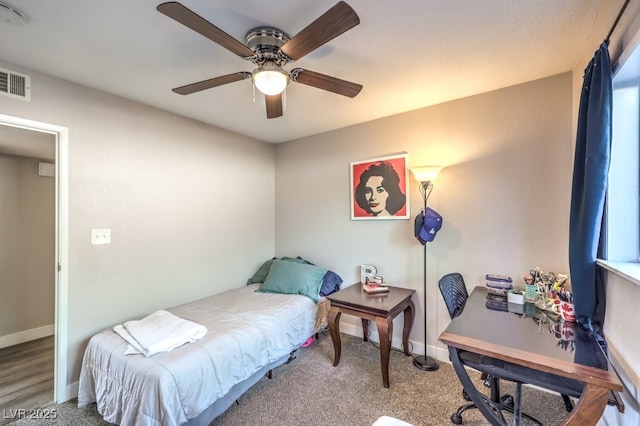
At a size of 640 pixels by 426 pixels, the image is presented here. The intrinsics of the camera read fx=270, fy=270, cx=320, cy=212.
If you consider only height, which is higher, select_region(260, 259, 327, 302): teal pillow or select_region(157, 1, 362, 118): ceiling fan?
select_region(157, 1, 362, 118): ceiling fan

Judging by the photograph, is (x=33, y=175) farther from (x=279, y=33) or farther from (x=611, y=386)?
(x=611, y=386)

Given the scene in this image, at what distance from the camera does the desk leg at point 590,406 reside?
107 cm

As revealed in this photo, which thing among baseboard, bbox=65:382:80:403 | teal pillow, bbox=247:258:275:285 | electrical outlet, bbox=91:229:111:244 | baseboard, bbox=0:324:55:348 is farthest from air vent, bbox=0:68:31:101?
baseboard, bbox=0:324:55:348

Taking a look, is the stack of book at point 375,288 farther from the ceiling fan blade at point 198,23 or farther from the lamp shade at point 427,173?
the ceiling fan blade at point 198,23

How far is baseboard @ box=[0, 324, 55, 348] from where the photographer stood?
2980mm

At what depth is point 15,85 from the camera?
1.88 metres

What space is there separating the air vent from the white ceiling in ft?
0.19

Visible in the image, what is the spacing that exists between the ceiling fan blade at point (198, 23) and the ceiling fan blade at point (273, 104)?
15.4 inches

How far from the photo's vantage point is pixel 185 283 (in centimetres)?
285

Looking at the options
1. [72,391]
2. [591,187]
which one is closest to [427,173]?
[591,187]

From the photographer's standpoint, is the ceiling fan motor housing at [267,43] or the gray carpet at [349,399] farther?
the gray carpet at [349,399]

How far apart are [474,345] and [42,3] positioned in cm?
274

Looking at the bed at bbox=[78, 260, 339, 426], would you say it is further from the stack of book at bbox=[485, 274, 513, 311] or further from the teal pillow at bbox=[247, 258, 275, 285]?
the stack of book at bbox=[485, 274, 513, 311]

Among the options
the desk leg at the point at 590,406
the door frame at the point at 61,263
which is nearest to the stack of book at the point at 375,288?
the desk leg at the point at 590,406
